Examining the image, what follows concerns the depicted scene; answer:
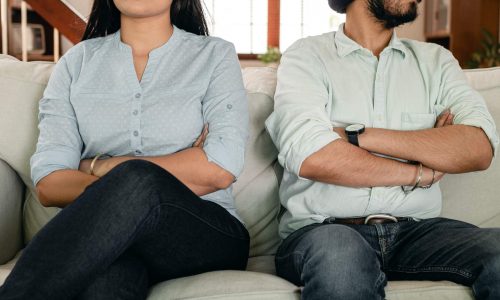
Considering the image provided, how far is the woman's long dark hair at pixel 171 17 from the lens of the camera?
5.75 feet

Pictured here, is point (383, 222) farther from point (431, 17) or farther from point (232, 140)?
point (431, 17)

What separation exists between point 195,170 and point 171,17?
0.53m

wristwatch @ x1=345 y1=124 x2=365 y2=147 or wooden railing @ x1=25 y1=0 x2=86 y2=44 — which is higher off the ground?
wooden railing @ x1=25 y1=0 x2=86 y2=44

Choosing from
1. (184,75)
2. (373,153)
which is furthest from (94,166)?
(373,153)

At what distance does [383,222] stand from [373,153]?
18cm

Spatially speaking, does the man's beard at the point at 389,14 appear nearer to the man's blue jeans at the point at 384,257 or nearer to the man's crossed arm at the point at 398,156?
→ the man's crossed arm at the point at 398,156

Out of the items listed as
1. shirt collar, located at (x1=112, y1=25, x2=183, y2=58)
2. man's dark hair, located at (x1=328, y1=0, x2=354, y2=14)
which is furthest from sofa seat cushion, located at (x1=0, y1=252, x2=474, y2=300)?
man's dark hair, located at (x1=328, y1=0, x2=354, y2=14)

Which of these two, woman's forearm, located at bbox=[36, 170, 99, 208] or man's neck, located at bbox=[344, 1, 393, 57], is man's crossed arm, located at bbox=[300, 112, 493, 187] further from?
woman's forearm, located at bbox=[36, 170, 99, 208]

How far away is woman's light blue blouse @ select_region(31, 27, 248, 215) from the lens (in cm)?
150

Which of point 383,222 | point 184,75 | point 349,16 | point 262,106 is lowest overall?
point 383,222

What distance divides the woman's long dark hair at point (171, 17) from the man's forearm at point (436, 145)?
1.91 ft

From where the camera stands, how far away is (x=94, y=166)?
58.9 inches

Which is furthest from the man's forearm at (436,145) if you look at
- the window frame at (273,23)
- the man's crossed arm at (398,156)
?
the window frame at (273,23)

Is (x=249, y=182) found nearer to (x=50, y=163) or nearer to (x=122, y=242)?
(x=50, y=163)
